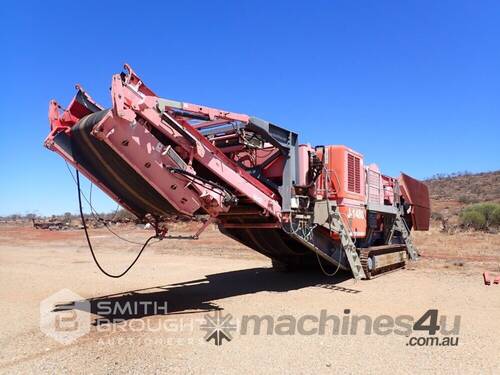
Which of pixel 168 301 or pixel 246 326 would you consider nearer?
pixel 246 326

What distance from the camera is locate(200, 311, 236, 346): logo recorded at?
648 cm

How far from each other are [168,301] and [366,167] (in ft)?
21.4

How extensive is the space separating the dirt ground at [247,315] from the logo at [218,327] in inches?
5.3

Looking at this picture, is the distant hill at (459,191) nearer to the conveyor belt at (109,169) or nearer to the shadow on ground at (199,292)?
the shadow on ground at (199,292)

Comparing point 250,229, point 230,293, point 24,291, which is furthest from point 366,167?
point 24,291

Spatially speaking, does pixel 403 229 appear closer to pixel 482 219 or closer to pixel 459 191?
pixel 482 219

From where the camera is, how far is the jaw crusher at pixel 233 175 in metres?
7.10

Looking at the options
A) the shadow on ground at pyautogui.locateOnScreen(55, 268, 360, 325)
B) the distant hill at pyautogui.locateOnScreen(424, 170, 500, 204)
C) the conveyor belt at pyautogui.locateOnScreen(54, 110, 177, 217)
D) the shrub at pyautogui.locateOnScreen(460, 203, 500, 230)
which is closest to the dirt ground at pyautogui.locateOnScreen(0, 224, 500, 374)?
the shadow on ground at pyautogui.locateOnScreen(55, 268, 360, 325)

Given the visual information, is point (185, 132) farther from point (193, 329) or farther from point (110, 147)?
point (193, 329)

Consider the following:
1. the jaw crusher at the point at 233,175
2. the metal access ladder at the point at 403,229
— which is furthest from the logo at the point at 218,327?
the metal access ladder at the point at 403,229

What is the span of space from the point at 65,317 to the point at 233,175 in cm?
391

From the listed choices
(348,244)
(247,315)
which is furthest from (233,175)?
(348,244)

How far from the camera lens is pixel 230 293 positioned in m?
10.1

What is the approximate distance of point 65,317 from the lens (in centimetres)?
795
